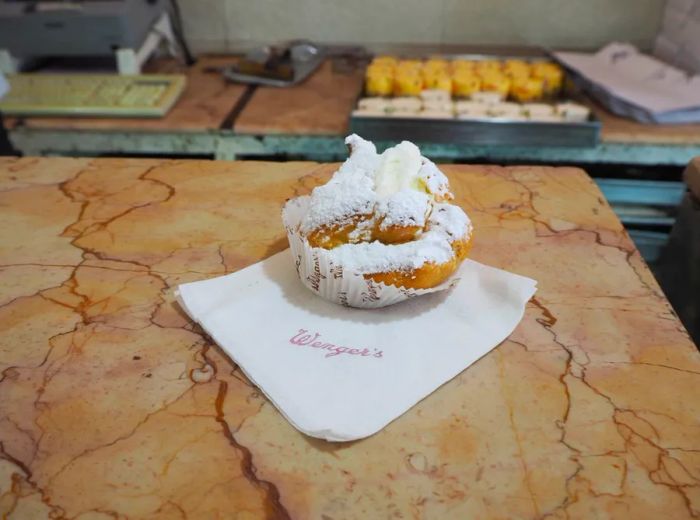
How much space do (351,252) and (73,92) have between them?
1368 mm

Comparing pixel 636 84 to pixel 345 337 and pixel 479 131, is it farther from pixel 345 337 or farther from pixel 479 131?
pixel 345 337

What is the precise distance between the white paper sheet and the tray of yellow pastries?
0.12m

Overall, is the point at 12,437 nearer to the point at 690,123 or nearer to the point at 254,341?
the point at 254,341

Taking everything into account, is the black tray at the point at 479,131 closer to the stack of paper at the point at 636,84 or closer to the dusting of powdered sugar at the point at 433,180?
the stack of paper at the point at 636,84

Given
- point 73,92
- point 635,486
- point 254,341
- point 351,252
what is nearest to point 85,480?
point 254,341

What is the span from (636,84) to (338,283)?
148cm

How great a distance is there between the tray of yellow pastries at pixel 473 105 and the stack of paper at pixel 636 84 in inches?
3.8

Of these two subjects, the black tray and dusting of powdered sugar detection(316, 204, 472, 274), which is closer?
dusting of powdered sugar detection(316, 204, 472, 274)

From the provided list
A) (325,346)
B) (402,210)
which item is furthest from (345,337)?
(402,210)

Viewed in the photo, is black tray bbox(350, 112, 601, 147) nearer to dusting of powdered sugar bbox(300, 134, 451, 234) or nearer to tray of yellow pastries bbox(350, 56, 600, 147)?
tray of yellow pastries bbox(350, 56, 600, 147)

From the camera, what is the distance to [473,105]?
63.5 inches

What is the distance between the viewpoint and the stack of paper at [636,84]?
1.59 meters

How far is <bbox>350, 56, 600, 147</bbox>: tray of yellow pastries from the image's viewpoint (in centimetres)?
150

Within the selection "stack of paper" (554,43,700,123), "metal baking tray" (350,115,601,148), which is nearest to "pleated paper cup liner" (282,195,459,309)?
"metal baking tray" (350,115,601,148)
